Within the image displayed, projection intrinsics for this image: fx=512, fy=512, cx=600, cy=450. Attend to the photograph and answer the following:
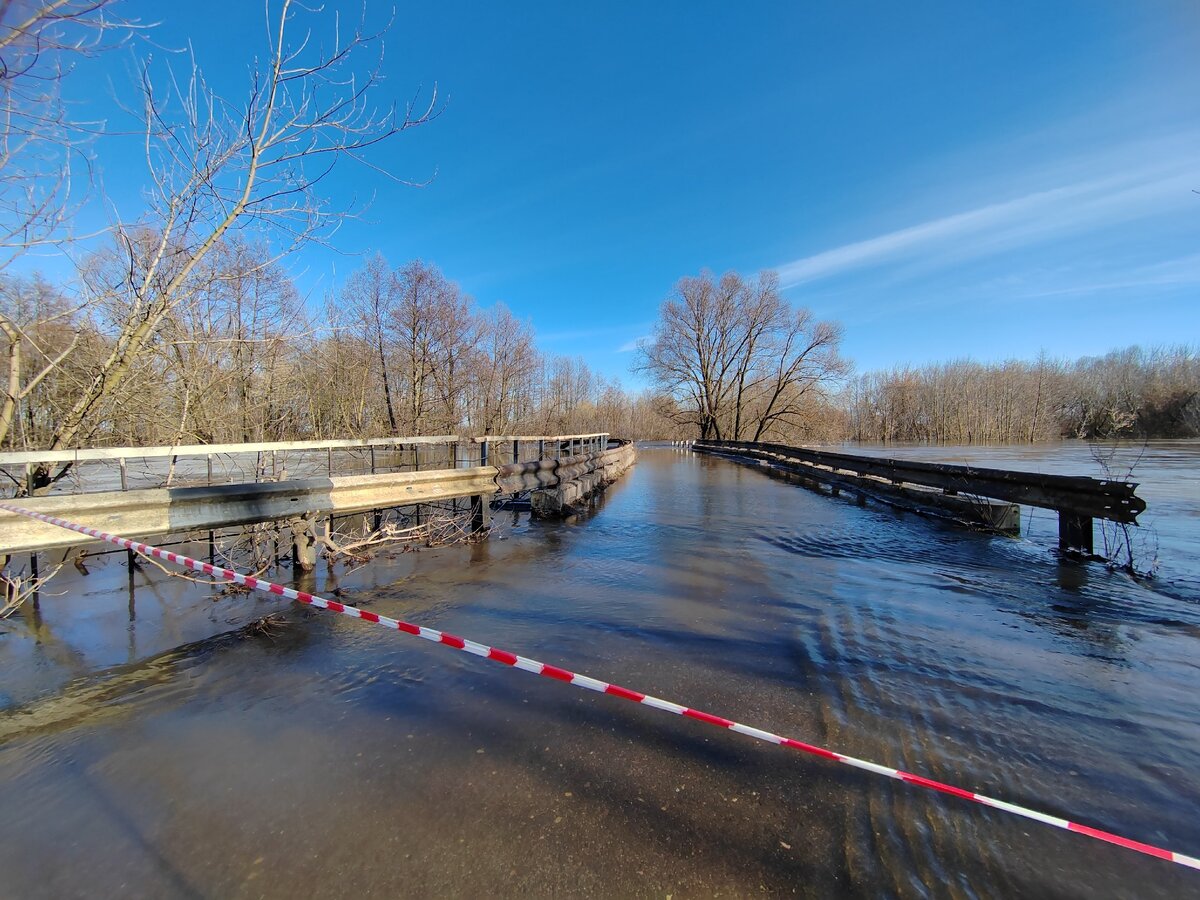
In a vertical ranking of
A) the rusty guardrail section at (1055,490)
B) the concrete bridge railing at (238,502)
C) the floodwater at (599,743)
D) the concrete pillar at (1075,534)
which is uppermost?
the concrete bridge railing at (238,502)

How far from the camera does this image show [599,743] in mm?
2551

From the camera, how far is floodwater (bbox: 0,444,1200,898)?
5.92 feet

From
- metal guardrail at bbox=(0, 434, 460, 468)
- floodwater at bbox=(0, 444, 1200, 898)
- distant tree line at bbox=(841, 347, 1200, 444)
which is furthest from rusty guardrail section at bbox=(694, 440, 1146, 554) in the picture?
distant tree line at bbox=(841, 347, 1200, 444)

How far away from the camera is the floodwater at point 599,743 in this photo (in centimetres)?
180

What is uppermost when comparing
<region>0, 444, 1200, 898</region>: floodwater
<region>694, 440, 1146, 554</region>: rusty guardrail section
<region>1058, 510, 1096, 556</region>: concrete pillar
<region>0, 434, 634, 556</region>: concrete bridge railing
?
<region>0, 434, 634, 556</region>: concrete bridge railing

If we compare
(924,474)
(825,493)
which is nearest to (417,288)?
(825,493)

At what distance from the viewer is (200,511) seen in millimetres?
4242

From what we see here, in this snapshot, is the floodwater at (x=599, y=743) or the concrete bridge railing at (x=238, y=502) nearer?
the floodwater at (x=599, y=743)

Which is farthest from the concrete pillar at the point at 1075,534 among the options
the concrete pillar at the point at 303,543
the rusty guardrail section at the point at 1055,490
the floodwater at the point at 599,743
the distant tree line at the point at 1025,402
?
the distant tree line at the point at 1025,402

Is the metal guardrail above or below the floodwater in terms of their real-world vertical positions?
above

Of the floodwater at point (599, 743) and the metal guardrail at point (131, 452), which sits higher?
the metal guardrail at point (131, 452)

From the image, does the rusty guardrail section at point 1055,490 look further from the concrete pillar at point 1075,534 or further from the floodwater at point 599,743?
the floodwater at point 599,743

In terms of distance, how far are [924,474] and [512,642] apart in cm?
898

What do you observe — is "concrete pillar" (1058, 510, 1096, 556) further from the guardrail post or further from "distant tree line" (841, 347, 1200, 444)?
"distant tree line" (841, 347, 1200, 444)
